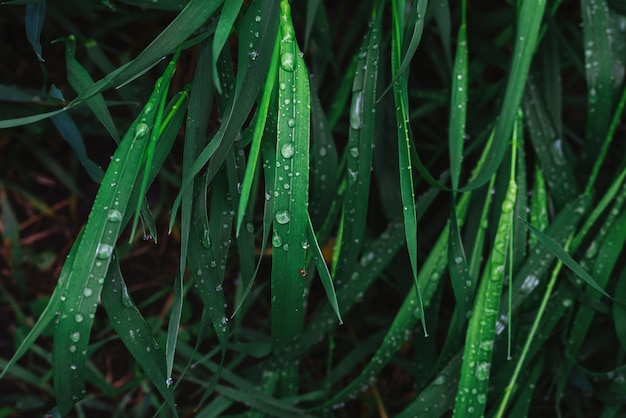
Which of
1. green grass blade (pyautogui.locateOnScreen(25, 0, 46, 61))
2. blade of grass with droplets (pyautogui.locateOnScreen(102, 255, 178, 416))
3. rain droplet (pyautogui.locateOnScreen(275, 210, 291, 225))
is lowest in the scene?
blade of grass with droplets (pyautogui.locateOnScreen(102, 255, 178, 416))

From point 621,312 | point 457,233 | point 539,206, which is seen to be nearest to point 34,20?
point 457,233

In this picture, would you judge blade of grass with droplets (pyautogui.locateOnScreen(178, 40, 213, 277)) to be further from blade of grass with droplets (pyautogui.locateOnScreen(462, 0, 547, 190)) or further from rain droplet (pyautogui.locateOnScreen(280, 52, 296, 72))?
blade of grass with droplets (pyautogui.locateOnScreen(462, 0, 547, 190))

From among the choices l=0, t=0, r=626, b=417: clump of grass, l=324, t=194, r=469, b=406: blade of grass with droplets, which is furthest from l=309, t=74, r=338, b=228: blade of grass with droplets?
l=324, t=194, r=469, b=406: blade of grass with droplets

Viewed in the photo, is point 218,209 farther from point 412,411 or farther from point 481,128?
point 481,128

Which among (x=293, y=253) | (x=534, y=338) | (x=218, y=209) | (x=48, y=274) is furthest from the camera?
(x=48, y=274)

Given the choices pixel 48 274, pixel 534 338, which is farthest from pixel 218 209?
pixel 48 274

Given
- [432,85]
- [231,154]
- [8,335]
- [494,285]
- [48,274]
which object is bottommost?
[8,335]

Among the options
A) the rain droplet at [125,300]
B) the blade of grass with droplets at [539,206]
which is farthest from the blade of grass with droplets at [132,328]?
the blade of grass with droplets at [539,206]

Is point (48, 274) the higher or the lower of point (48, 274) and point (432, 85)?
the lower
